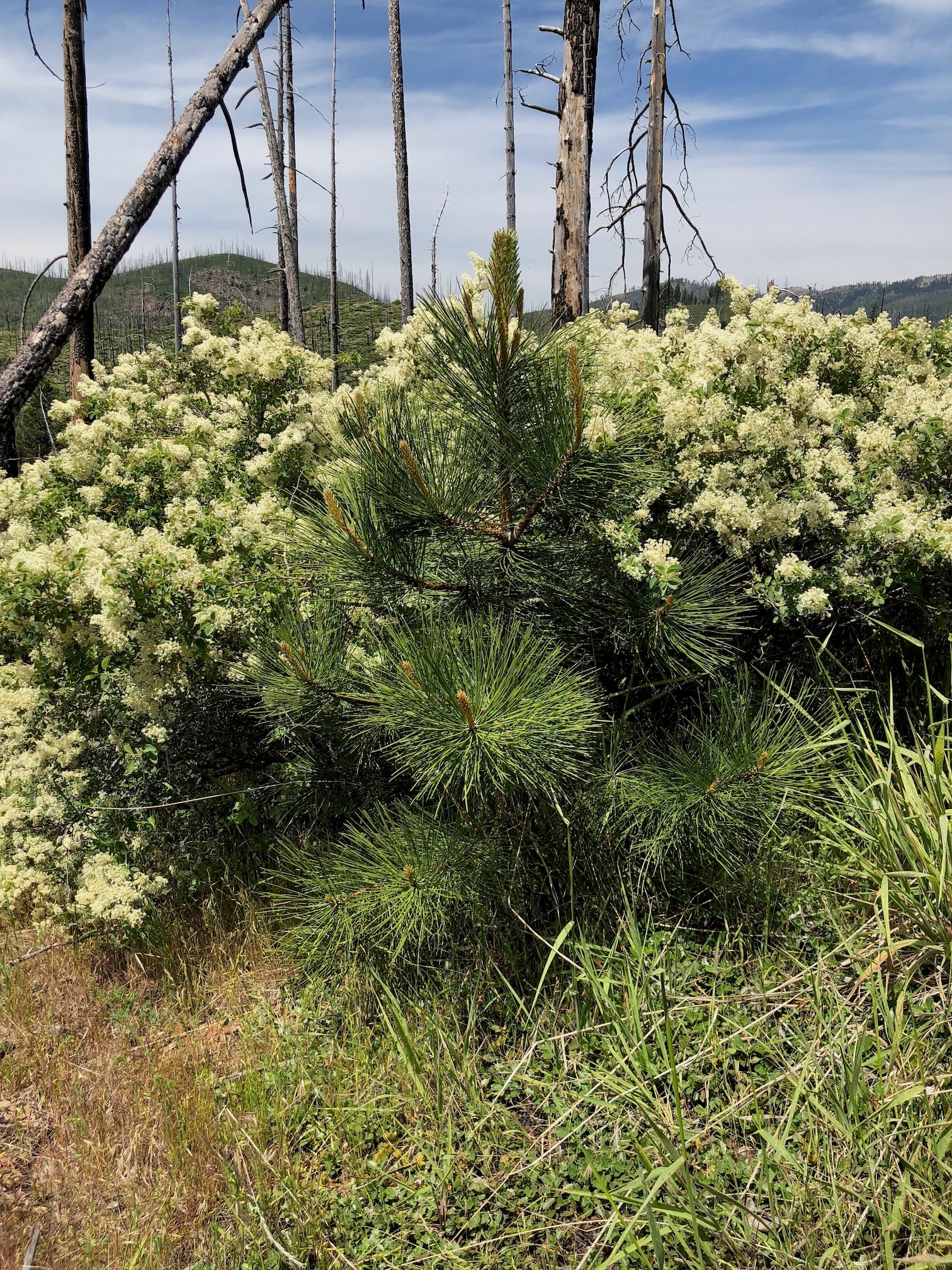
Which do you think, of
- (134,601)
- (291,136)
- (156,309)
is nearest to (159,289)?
(156,309)

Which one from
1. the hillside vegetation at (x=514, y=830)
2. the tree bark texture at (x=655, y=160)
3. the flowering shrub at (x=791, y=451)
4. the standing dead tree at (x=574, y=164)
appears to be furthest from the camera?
the tree bark texture at (x=655, y=160)

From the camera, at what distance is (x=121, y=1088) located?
2541 mm

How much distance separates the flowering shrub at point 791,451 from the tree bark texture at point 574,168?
6.57ft

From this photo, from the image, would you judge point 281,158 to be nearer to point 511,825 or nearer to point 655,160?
point 655,160

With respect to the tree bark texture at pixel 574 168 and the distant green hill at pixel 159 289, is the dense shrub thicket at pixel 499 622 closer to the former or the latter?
the tree bark texture at pixel 574 168

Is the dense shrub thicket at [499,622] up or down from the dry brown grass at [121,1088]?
up

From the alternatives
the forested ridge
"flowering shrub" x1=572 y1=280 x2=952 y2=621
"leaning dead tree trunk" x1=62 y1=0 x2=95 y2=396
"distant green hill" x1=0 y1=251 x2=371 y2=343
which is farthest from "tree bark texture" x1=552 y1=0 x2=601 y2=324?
"distant green hill" x1=0 y1=251 x2=371 y2=343

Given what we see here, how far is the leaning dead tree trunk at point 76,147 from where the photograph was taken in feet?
18.8

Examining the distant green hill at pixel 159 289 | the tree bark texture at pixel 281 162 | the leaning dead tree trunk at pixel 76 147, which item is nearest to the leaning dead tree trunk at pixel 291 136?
the tree bark texture at pixel 281 162

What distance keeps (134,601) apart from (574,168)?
13.8 feet

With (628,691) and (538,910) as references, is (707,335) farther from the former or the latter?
(538,910)

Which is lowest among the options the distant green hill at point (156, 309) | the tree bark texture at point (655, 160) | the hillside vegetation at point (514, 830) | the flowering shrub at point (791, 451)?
the hillside vegetation at point (514, 830)

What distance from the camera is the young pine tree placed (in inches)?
84.6

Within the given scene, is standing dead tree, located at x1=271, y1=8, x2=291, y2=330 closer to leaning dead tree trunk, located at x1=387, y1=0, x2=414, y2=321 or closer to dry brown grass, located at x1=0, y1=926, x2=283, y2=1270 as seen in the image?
leaning dead tree trunk, located at x1=387, y1=0, x2=414, y2=321
